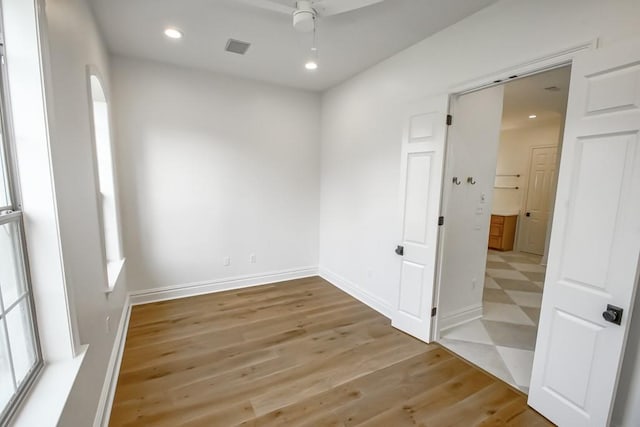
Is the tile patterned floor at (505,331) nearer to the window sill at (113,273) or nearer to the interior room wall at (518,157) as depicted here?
the interior room wall at (518,157)

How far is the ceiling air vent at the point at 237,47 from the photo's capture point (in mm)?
2818

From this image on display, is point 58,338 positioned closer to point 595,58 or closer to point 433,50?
point 595,58

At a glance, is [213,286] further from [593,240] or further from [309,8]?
[593,240]

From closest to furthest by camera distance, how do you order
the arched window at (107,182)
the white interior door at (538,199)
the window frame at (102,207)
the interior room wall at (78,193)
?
1. the interior room wall at (78,193)
2. the window frame at (102,207)
3. the arched window at (107,182)
4. the white interior door at (538,199)

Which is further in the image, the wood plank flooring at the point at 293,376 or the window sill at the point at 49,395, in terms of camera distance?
the wood plank flooring at the point at 293,376

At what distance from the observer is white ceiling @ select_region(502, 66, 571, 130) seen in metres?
3.50

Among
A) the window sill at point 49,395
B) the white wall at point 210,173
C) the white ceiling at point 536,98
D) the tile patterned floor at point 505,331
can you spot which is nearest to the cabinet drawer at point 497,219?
the tile patterned floor at point 505,331

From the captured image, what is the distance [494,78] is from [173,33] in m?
2.89

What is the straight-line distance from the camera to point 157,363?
7.89 ft

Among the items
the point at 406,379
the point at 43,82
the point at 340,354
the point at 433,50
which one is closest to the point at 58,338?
A: the point at 43,82

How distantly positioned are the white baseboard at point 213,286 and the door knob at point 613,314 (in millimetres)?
3591

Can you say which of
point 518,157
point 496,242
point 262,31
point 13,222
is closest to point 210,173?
point 262,31

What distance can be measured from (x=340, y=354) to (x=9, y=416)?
2117 millimetres

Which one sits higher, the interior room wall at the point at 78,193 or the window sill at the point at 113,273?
the interior room wall at the point at 78,193
